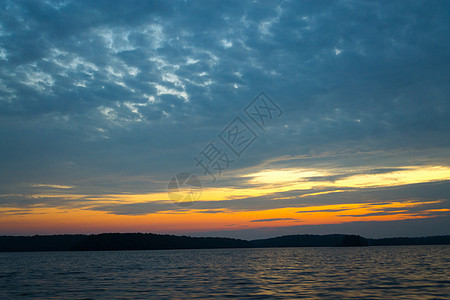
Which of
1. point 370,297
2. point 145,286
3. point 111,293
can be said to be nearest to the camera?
point 370,297

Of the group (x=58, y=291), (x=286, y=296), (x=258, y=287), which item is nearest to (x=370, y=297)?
(x=286, y=296)

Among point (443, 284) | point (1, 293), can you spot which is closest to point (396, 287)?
point (443, 284)

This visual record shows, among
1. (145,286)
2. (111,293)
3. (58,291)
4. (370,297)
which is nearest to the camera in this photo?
(370,297)

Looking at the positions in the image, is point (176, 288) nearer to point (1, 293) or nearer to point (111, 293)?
point (111, 293)

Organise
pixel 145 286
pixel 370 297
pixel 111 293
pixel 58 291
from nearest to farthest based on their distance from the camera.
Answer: pixel 370 297 < pixel 111 293 < pixel 58 291 < pixel 145 286

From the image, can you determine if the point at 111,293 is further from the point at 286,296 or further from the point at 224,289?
the point at 286,296

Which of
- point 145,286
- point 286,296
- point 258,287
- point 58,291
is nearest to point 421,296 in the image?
point 286,296

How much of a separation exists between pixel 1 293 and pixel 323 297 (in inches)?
1123

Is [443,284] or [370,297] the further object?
[443,284]

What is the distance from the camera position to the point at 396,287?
33125 millimetres

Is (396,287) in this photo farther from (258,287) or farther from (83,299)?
(83,299)

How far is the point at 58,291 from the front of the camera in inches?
1366

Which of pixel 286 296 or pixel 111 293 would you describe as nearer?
pixel 286 296

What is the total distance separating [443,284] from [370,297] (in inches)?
453
